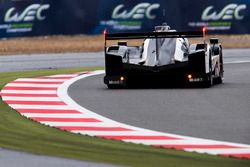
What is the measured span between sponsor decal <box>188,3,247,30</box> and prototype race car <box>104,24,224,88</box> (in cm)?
1548

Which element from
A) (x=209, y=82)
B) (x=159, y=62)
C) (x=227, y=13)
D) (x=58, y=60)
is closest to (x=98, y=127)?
(x=159, y=62)

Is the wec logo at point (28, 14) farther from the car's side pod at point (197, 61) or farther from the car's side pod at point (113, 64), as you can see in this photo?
the car's side pod at point (197, 61)

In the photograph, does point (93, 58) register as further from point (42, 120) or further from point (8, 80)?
point (42, 120)

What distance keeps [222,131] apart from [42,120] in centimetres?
275

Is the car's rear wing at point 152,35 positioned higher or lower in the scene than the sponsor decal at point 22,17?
higher

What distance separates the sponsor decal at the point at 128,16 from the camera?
3703 cm

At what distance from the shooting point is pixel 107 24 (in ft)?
122

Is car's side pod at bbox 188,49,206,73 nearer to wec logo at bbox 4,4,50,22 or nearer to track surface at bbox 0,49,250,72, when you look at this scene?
track surface at bbox 0,49,250,72

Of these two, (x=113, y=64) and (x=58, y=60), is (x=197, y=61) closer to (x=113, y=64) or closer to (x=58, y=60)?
(x=113, y=64)

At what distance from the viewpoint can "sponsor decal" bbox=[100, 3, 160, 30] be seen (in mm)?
37031

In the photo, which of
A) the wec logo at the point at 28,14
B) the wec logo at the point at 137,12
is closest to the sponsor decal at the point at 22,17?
the wec logo at the point at 28,14

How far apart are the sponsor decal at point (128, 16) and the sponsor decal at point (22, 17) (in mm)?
2397

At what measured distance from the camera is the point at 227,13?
3634cm

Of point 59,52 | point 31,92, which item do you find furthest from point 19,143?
point 59,52
